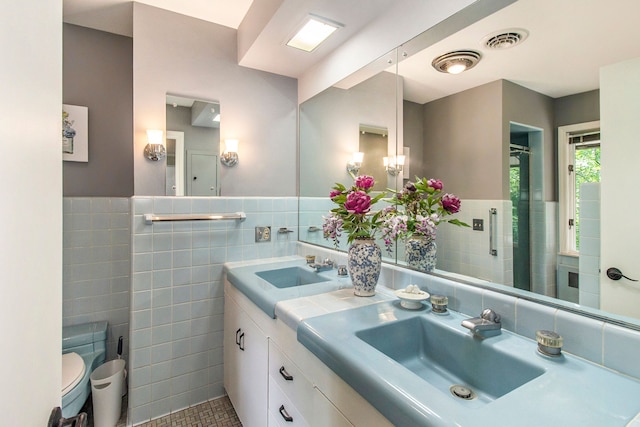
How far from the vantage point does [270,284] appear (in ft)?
4.87

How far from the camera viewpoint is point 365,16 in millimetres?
1510

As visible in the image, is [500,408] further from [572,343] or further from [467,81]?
[467,81]

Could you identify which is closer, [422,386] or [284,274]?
[422,386]

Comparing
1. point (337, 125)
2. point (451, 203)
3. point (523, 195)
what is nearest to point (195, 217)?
point (337, 125)

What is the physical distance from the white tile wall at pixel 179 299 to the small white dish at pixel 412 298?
1.20 metres

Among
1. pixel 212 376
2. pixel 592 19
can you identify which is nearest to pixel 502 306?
pixel 592 19

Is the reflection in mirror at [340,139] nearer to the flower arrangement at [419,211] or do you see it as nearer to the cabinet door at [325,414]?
the flower arrangement at [419,211]

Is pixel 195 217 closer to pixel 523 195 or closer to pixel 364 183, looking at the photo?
pixel 364 183

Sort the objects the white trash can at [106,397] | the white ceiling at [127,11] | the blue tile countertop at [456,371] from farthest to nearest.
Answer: the white ceiling at [127,11] → the white trash can at [106,397] → the blue tile countertop at [456,371]

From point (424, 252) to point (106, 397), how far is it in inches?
72.3

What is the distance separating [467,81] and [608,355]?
1008 millimetres

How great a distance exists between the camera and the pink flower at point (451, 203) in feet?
4.14

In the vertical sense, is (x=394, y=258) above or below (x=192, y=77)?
below

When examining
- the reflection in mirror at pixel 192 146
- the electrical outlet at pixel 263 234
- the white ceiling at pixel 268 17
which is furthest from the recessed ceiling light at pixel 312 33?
the electrical outlet at pixel 263 234
